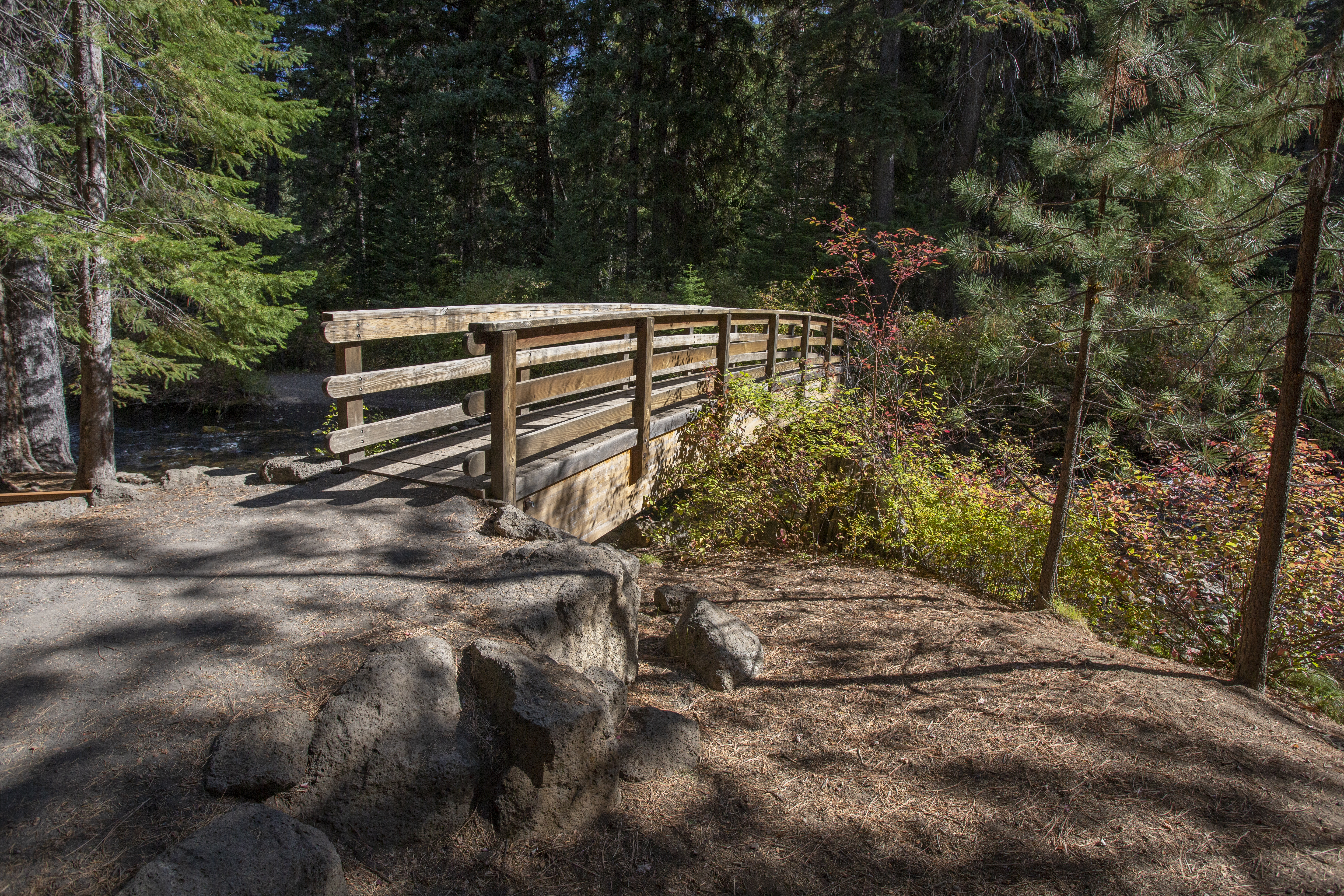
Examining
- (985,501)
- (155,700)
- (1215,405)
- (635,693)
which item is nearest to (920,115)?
(985,501)

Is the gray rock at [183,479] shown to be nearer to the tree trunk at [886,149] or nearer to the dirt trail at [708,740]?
the dirt trail at [708,740]

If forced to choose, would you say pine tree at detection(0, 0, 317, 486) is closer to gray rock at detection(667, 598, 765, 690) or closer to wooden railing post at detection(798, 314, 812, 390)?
gray rock at detection(667, 598, 765, 690)

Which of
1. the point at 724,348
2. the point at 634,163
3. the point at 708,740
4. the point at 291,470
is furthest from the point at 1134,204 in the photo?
the point at 634,163

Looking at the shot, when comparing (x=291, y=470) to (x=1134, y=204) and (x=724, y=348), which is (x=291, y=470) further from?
(x=1134, y=204)

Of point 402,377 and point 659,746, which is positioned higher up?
point 402,377

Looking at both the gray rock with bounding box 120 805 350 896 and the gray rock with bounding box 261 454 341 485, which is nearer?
the gray rock with bounding box 120 805 350 896

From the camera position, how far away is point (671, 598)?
5203 millimetres

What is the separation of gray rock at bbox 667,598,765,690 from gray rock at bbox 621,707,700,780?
0.72m

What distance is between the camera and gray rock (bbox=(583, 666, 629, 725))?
3.12m

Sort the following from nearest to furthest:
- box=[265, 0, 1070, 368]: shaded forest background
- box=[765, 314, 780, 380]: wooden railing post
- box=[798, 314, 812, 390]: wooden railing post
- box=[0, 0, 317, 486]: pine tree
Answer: box=[0, 0, 317, 486]: pine tree → box=[765, 314, 780, 380]: wooden railing post → box=[798, 314, 812, 390]: wooden railing post → box=[265, 0, 1070, 368]: shaded forest background

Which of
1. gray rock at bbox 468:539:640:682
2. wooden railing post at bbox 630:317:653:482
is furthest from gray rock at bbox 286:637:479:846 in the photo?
wooden railing post at bbox 630:317:653:482

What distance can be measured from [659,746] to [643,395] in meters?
3.40

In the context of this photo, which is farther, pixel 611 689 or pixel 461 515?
pixel 461 515

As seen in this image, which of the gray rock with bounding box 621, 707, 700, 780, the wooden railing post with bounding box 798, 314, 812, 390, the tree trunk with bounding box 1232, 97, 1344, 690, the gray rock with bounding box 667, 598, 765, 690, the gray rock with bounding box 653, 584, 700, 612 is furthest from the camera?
the wooden railing post with bounding box 798, 314, 812, 390
